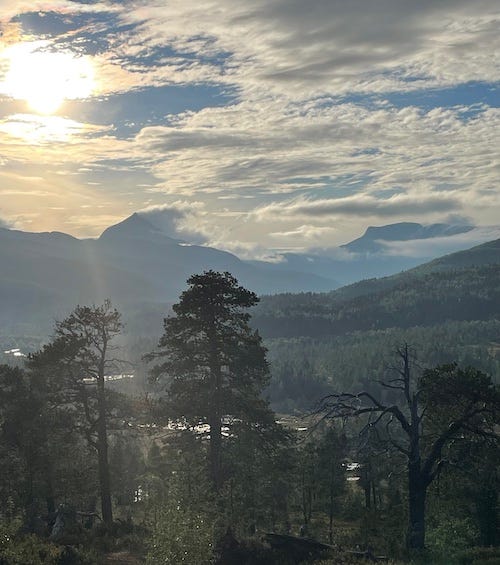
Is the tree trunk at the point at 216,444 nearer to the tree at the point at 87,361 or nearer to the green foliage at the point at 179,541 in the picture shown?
the tree at the point at 87,361

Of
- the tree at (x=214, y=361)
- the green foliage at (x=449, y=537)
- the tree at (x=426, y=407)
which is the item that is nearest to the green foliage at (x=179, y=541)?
the tree at (x=426, y=407)

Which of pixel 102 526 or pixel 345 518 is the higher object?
pixel 102 526

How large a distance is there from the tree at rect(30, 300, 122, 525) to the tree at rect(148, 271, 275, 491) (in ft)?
17.0

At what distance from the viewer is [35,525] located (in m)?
40.2

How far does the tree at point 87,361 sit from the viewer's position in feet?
131

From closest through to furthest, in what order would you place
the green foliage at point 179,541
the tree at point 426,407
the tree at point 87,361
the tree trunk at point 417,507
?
the green foliage at point 179,541 → the tree at point 426,407 → the tree trunk at point 417,507 → the tree at point 87,361

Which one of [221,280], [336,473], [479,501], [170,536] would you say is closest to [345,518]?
[336,473]

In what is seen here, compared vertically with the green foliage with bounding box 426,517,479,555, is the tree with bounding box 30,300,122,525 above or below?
above

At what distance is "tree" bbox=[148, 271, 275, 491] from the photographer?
35969 millimetres

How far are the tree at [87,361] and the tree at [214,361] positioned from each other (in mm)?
5173

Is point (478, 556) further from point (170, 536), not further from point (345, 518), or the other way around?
point (345, 518)

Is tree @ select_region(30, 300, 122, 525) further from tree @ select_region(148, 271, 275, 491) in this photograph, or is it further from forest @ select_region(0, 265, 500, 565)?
tree @ select_region(148, 271, 275, 491)

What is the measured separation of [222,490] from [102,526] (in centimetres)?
771

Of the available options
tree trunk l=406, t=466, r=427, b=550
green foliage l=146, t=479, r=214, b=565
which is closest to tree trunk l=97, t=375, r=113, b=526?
green foliage l=146, t=479, r=214, b=565
